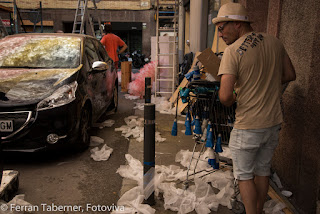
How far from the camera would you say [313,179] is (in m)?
2.72

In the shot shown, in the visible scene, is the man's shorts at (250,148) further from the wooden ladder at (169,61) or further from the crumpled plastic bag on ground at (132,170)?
the wooden ladder at (169,61)

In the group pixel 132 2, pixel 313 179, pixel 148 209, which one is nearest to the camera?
pixel 313 179

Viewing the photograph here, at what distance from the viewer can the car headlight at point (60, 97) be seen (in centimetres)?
374

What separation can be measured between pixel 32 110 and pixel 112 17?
78.0ft

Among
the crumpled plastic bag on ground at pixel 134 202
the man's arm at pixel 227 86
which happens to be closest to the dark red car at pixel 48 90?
the crumpled plastic bag on ground at pixel 134 202

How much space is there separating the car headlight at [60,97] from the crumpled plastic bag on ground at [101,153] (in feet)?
3.13

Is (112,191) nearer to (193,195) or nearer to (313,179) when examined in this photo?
(193,195)

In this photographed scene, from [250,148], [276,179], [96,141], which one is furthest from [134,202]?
[96,141]

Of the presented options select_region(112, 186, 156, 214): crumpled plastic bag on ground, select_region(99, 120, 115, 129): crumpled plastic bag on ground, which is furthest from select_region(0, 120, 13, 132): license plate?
select_region(99, 120, 115, 129): crumpled plastic bag on ground

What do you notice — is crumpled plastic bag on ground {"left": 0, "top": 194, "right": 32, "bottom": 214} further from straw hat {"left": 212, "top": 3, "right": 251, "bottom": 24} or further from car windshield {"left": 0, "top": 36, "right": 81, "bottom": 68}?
straw hat {"left": 212, "top": 3, "right": 251, "bottom": 24}

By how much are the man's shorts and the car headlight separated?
246 cm

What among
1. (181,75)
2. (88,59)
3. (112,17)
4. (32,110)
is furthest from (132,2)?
(32,110)

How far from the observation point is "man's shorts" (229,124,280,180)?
2.29 meters

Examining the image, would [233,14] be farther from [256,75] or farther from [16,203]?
[16,203]
